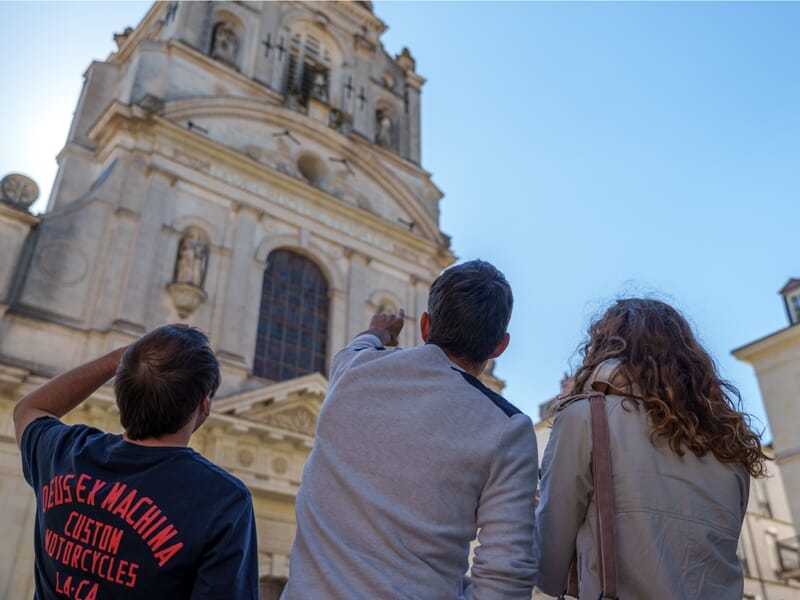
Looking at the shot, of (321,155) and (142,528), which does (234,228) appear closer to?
(321,155)

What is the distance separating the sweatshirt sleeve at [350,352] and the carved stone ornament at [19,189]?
12946mm

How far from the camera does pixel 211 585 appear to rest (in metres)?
2.05

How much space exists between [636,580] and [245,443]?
1153cm

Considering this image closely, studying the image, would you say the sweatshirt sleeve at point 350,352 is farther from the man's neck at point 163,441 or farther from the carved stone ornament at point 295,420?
the carved stone ornament at point 295,420

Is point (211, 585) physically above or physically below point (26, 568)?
below

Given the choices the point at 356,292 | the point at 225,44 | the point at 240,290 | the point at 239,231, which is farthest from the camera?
the point at 225,44

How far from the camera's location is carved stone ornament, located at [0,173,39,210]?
13.5 metres

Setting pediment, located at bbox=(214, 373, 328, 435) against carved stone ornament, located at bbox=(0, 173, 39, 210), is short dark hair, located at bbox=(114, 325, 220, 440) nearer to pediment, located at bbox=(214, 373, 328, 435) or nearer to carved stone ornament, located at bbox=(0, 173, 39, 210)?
pediment, located at bbox=(214, 373, 328, 435)

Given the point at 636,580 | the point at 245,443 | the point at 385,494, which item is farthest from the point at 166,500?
the point at 245,443

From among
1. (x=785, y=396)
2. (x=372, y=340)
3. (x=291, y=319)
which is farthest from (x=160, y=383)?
(x=785, y=396)

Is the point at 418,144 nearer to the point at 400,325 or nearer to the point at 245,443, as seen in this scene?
the point at 245,443

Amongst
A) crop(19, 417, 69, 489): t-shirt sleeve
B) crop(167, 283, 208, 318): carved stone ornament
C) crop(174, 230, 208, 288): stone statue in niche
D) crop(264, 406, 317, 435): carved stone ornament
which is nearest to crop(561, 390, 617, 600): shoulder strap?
crop(19, 417, 69, 489): t-shirt sleeve

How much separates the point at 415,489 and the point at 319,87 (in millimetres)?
19653

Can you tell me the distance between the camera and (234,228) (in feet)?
51.9
